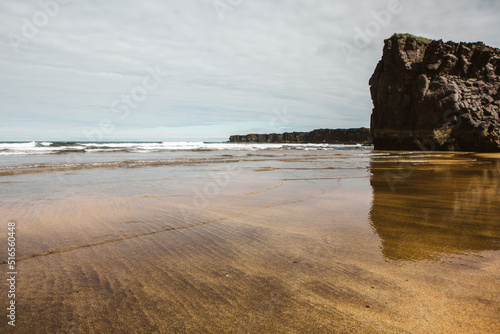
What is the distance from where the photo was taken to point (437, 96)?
30.9 m

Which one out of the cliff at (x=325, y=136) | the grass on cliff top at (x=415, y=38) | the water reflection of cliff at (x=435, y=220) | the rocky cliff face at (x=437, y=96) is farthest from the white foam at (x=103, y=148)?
the cliff at (x=325, y=136)

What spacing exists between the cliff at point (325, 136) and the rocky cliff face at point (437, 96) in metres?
45.6

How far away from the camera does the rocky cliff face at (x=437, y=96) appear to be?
28.2m

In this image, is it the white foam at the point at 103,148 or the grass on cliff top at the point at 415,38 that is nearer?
the white foam at the point at 103,148

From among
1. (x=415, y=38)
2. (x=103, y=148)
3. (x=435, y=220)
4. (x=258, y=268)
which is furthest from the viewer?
(x=415, y=38)

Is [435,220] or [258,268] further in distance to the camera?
[435,220]

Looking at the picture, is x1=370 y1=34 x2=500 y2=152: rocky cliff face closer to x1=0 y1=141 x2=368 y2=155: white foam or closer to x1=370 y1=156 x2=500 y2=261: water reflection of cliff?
x1=0 y1=141 x2=368 y2=155: white foam

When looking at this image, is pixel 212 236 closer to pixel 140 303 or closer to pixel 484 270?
pixel 140 303

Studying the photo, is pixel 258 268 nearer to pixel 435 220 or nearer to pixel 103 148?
pixel 435 220

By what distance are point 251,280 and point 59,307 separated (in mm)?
1217

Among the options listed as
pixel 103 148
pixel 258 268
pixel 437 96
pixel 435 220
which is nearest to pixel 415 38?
pixel 437 96

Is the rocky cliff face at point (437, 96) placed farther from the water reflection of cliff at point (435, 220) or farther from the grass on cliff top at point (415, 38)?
the water reflection of cliff at point (435, 220)

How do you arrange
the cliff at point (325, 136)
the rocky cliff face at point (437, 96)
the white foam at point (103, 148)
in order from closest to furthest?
the white foam at point (103, 148) → the rocky cliff face at point (437, 96) → the cliff at point (325, 136)

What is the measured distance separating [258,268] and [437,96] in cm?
3668
